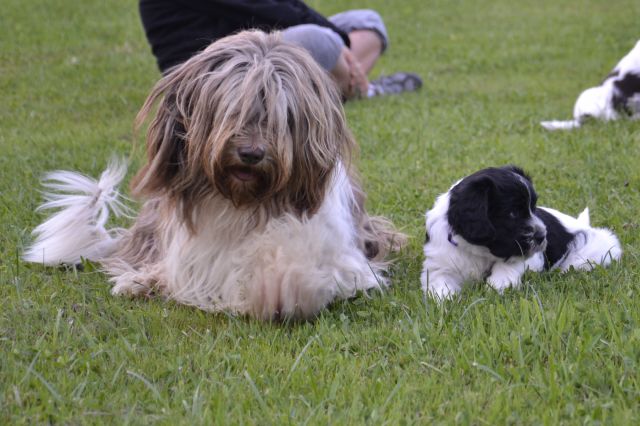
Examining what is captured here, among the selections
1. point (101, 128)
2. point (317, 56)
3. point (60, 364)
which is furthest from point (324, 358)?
point (101, 128)

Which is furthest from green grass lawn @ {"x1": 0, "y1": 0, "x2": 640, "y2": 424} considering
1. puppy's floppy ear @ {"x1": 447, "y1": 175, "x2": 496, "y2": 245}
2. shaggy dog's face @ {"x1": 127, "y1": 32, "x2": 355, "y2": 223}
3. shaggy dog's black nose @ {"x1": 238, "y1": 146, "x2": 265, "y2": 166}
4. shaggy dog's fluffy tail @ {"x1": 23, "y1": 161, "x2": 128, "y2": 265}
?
shaggy dog's black nose @ {"x1": 238, "y1": 146, "x2": 265, "y2": 166}

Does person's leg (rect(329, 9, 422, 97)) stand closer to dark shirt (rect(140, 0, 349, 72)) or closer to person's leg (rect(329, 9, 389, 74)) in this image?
person's leg (rect(329, 9, 389, 74))

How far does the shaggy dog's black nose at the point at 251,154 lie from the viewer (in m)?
3.62

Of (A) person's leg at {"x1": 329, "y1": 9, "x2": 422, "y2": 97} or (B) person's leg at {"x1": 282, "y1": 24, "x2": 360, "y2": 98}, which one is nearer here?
(B) person's leg at {"x1": 282, "y1": 24, "x2": 360, "y2": 98}

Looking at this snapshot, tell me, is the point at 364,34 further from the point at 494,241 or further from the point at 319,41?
the point at 494,241

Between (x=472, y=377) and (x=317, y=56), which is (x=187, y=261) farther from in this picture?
(x=317, y=56)

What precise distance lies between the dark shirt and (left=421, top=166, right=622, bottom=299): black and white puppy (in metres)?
3.16

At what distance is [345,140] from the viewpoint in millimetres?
4113

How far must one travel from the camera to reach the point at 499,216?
4066mm

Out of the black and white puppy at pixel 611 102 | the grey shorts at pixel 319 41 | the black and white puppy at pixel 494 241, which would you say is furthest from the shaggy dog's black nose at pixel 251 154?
the black and white puppy at pixel 611 102

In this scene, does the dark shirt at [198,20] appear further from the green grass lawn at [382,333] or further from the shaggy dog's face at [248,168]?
the shaggy dog's face at [248,168]

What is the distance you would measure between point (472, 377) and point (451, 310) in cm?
Result: 63

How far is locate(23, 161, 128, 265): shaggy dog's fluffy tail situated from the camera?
4.68 m

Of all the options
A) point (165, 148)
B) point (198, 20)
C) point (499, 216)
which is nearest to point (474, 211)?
point (499, 216)
